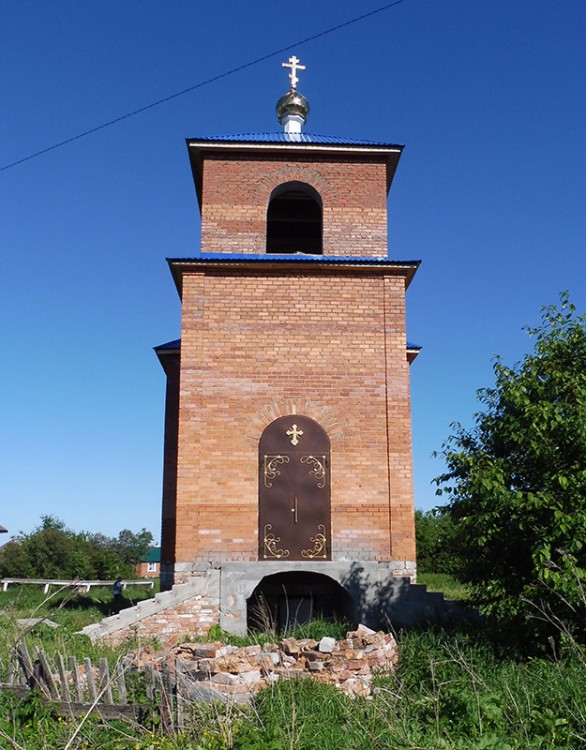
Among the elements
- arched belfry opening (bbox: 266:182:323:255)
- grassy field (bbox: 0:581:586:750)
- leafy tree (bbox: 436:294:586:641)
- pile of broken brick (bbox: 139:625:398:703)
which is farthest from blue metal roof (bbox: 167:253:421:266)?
grassy field (bbox: 0:581:586:750)

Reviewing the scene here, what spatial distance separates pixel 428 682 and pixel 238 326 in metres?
6.11

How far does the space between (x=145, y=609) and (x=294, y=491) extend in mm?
2650

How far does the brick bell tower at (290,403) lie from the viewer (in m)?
10.7

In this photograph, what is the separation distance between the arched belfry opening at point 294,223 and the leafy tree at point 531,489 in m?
6.34

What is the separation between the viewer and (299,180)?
41.2 feet

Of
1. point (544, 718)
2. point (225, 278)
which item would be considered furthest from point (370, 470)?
point (544, 718)

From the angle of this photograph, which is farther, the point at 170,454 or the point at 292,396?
the point at 170,454

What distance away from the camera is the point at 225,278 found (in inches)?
460

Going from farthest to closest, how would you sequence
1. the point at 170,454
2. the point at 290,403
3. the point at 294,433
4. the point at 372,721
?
the point at 170,454 < the point at 290,403 < the point at 294,433 < the point at 372,721

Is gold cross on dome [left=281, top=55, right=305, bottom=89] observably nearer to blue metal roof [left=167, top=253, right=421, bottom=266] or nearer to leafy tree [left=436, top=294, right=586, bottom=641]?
blue metal roof [left=167, top=253, right=421, bottom=266]

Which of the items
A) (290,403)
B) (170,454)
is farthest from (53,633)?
(290,403)

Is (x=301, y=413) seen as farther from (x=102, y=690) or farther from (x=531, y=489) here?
(x=102, y=690)

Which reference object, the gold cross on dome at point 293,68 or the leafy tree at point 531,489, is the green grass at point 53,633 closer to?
the leafy tree at point 531,489

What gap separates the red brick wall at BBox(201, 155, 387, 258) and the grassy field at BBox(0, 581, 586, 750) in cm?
726
